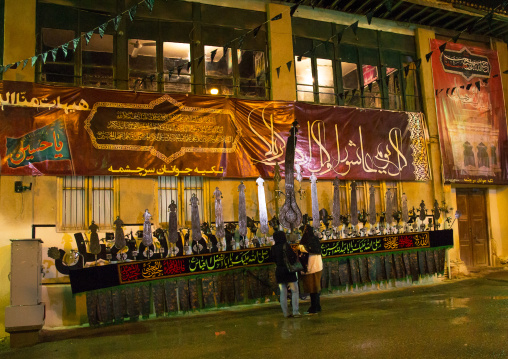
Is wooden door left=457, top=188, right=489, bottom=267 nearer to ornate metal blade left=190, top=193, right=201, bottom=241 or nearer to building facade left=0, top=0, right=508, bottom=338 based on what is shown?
building facade left=0, top=0, right=508, bottom=338

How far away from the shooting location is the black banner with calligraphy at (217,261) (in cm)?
823

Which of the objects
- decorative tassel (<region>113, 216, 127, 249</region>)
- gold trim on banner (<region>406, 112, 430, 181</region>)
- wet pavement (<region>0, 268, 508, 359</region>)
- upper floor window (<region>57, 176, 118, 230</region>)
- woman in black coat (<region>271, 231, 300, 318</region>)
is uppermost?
gold trim on banner (<region>406, 112, 430, 181</region>)

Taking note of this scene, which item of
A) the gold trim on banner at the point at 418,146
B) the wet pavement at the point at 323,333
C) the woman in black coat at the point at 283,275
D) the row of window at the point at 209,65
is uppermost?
the row of window at the point at 209,65

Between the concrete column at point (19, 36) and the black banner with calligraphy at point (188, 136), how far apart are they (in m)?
0.31

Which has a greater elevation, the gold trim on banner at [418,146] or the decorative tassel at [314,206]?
the gold trim on banner at [418,146]

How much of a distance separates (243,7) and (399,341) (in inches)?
368

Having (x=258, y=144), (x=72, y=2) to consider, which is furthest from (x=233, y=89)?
(x=72, y=2)

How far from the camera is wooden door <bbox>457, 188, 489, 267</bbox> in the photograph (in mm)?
14008

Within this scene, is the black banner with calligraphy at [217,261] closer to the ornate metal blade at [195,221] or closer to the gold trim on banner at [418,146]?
the ornate metal blade at [195,221]

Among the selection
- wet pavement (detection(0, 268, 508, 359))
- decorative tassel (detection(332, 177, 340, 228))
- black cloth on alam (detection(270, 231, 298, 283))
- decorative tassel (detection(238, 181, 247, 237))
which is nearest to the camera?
wet pavement (detection(0, 268, 508, 359))

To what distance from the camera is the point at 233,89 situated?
37.7 ft

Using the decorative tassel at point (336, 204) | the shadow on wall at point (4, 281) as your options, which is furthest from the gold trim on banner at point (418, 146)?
A: the shadow on wall at point (4, 281)

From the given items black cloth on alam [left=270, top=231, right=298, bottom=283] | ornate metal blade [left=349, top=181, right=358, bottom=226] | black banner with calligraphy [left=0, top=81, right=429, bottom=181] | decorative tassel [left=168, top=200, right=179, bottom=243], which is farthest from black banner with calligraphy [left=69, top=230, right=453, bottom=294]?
black banner with calligraphy [left=0, top=81, right=429, bottom=181]

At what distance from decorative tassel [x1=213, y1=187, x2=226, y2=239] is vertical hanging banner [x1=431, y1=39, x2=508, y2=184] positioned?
716 centimetres
